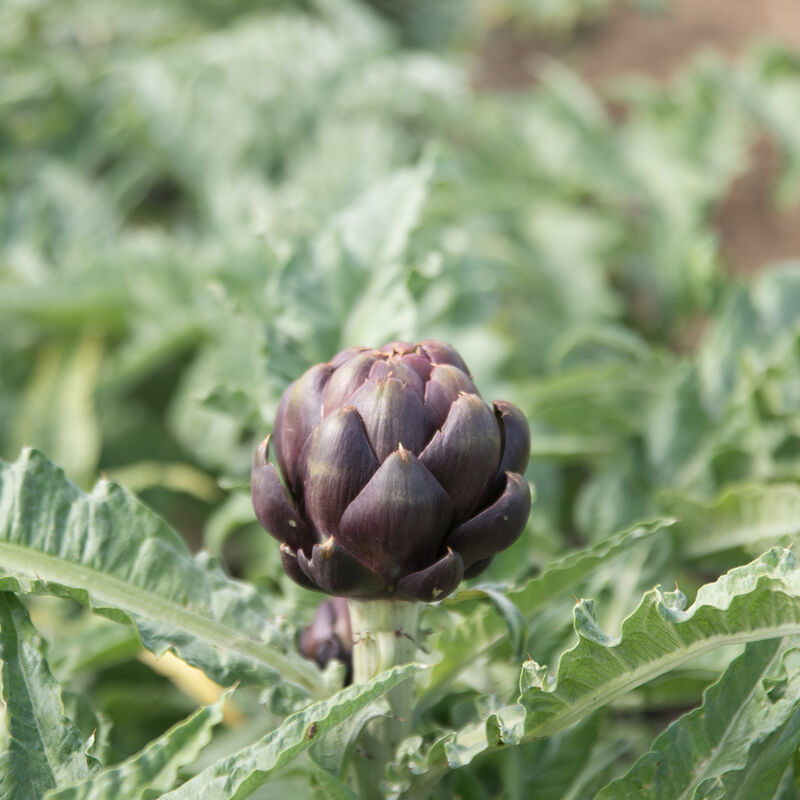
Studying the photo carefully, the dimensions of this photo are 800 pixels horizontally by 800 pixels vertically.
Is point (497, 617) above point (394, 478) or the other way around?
the other way around

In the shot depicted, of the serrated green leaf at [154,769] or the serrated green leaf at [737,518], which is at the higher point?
the serrated green leaf at [154,769]

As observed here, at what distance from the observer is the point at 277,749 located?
0.57m

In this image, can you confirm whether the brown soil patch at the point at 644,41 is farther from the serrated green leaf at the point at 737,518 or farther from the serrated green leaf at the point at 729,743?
the serrated green leaf at the point at 729,743

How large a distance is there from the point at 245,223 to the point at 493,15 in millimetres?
1862

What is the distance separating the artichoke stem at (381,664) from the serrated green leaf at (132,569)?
4cm

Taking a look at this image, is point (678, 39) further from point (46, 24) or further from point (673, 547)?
point (673, 547)

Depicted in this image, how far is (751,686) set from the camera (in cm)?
66

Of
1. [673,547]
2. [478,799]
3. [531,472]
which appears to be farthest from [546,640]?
[531,472]

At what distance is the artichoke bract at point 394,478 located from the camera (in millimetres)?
576

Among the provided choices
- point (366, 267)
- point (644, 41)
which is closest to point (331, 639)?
point (366, 267)

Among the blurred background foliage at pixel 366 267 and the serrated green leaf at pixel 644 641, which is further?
the blurred background foliage at pixel 366 267

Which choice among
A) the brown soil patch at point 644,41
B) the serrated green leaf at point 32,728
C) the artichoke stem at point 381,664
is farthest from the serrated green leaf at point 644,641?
the brown soil patch at point 644,41

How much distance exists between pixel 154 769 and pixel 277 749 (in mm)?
80

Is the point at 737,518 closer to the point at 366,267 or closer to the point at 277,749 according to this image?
the point at 366,267
